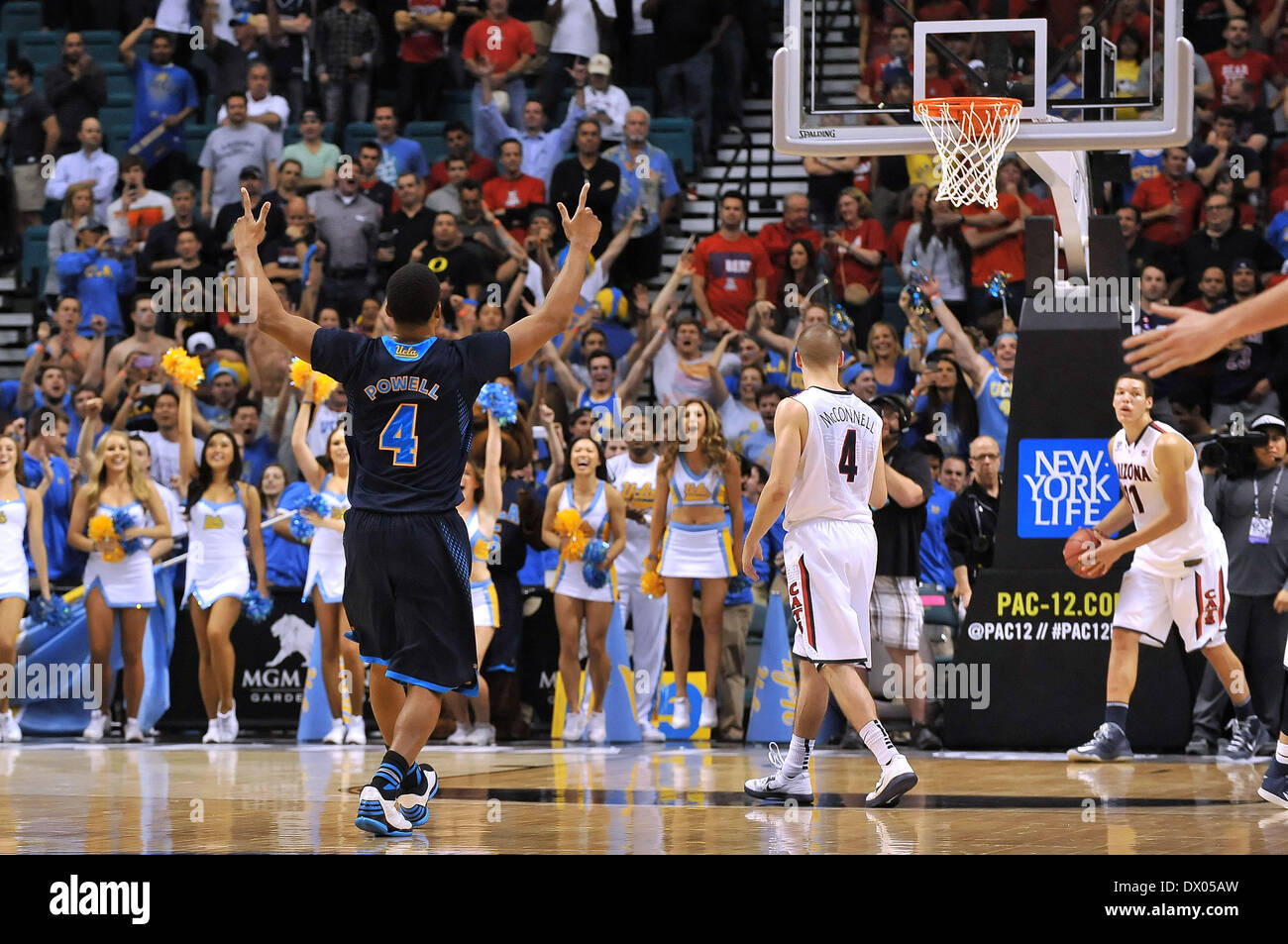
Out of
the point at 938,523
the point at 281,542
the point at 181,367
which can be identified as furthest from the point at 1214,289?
the point at 181,367

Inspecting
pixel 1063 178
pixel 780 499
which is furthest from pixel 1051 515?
pixel 780 499

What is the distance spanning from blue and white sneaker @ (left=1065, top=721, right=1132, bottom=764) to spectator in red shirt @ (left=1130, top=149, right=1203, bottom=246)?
630 centimetres

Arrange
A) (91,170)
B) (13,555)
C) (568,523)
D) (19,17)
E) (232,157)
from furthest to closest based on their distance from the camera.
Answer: (19,17)
(91,170)
(232,157)
(13,555)
(568,523)

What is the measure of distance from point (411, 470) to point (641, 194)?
34.6ft

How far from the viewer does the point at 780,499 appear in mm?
8547

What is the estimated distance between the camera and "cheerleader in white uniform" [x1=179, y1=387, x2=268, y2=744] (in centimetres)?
1372

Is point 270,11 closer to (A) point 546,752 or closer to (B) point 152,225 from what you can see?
(B) point 152,225

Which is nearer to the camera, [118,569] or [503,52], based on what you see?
[118,569]

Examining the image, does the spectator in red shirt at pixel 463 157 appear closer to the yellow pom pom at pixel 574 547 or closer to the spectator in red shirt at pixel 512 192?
the spectator in red shirt at pixel 512 192

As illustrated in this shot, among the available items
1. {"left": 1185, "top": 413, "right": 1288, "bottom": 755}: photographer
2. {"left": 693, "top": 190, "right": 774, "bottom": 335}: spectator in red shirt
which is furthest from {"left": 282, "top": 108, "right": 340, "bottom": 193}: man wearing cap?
{"left": 1185, "top": 413, "right": 1288, "bottom": 755}: photographer

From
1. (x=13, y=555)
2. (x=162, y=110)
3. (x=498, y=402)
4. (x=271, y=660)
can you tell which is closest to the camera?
(x=498, y=402)

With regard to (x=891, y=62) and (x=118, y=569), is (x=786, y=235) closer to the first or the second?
(x=891, y=62)

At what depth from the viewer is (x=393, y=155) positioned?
18.4m

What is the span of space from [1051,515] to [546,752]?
4064 millimetres
